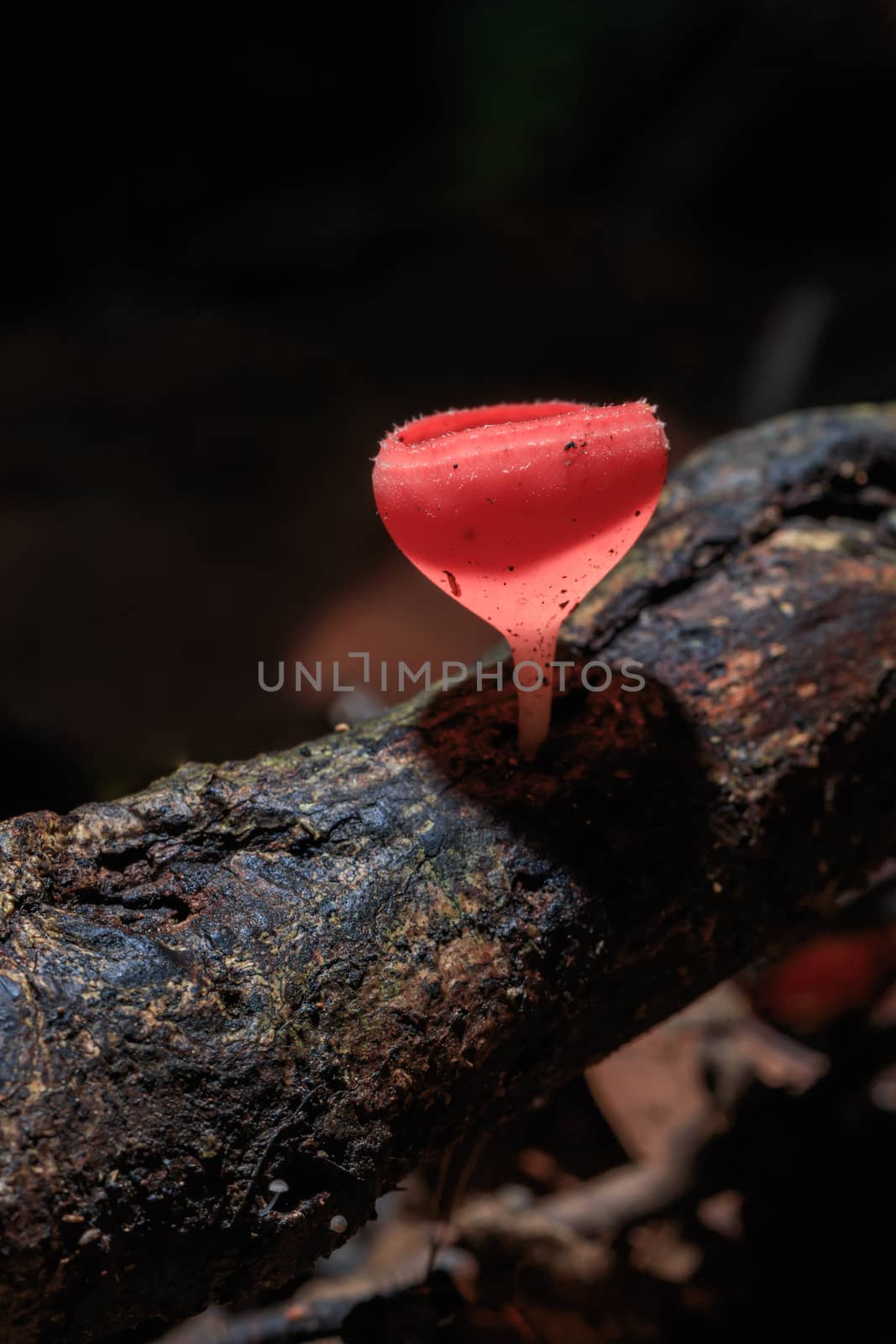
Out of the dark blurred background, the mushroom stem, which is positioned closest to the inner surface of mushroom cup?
the mushroom stem

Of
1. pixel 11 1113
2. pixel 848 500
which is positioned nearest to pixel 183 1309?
pixel 11 1113

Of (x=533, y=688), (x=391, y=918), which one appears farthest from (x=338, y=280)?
(x=391, y=918)

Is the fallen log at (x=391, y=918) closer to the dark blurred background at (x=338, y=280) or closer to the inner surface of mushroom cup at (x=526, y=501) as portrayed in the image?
the inner surface of mushroom cup at (x=526, y=501)

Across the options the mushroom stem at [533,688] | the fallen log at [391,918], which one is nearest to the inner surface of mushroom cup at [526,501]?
the mushroom stem at [533,688]

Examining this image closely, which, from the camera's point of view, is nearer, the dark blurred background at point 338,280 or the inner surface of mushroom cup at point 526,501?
the inner surface of mushroom cup at point 526,501

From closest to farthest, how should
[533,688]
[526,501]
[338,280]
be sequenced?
[526,501] < [533,688] < [338,280]

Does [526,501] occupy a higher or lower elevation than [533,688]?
higher

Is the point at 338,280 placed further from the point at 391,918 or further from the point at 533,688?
the point at 391,918
